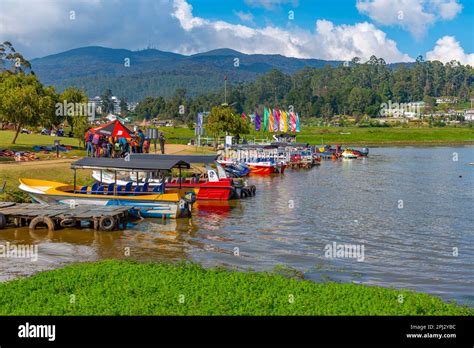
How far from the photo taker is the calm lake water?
876 inches

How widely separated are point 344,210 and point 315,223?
21.4 feet

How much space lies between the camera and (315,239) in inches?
1158

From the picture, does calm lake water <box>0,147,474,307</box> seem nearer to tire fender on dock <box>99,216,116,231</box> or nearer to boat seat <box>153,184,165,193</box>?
tire fender on dock <box>99,216,116,231</box>

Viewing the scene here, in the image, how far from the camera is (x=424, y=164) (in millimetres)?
85688

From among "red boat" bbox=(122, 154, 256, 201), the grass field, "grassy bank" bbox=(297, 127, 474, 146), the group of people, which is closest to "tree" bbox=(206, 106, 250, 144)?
the group of people

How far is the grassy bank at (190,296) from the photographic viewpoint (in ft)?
46.1

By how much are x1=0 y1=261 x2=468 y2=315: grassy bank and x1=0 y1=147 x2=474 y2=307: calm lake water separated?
12.6 feet

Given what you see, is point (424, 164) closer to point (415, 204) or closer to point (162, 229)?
point (415, 204)

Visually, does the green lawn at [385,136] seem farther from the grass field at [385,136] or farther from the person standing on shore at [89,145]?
the person standing on shore at [89,145]

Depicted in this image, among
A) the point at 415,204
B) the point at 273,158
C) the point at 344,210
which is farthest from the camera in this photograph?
the point at 273,158

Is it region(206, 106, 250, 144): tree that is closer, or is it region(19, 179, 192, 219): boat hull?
region(19, 179, 192, 219): boat hull

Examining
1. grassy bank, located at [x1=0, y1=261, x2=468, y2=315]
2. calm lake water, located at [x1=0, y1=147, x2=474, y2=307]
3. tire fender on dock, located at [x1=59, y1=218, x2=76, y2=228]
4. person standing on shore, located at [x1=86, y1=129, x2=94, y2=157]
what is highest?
person standing on shore, located at [x1=86, y1=129, x2=94, y2=157]

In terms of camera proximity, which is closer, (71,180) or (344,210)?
(344,210)
